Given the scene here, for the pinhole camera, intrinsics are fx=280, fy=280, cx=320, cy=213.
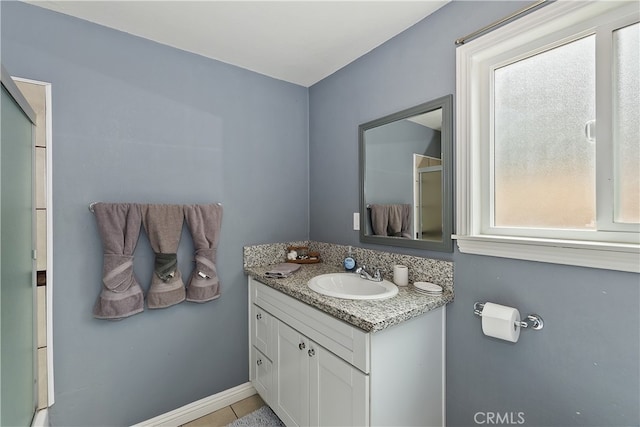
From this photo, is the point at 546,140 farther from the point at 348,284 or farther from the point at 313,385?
the point at 313,385

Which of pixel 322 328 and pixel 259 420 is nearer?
pixel 322 328

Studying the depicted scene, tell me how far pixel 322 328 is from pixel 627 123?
1396 mm

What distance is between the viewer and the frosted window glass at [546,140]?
3.52 feet

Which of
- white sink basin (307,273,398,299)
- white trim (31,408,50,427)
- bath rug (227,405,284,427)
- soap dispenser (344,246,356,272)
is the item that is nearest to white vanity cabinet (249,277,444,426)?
bath rug (227,405,284,427)

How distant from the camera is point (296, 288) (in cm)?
148

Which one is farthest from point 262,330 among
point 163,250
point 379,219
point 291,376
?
point 379,219

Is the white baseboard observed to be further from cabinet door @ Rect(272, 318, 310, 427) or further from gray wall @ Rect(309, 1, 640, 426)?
gray wall @ Rect(309, 1, 640, 426)

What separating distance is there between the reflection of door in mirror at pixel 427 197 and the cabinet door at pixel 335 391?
78 cm

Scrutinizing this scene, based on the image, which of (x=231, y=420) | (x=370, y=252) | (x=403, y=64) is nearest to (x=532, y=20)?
(x=403, y=64)

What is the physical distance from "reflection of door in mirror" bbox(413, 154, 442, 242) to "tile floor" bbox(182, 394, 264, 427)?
1.57m

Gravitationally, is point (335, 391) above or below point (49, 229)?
below

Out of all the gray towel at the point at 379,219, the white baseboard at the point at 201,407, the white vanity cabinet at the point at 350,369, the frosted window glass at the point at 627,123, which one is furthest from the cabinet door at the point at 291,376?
Answer: the frosted window glass at the point at 627,123

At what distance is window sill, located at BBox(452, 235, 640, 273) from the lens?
35.8 inches

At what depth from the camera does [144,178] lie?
163cm
